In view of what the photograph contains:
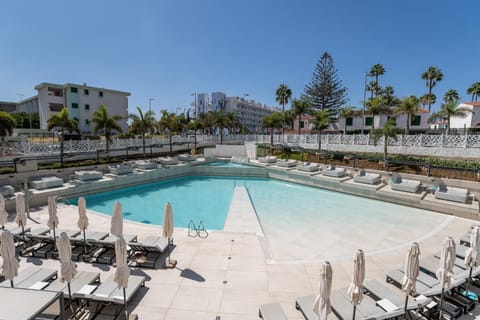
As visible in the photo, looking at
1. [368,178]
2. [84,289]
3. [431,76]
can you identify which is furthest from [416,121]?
[84,289]

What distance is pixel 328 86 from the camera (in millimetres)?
44375

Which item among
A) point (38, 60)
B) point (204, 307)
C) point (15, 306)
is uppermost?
point (38, 60)

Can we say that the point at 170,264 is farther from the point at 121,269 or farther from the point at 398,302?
the point at 398,302

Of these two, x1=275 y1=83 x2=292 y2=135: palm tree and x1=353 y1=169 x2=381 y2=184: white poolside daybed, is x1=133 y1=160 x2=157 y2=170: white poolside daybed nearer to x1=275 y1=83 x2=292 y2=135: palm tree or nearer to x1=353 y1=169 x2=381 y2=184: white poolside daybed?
x1=353 y1=169 x2=381 y2=184: white poolside daybed

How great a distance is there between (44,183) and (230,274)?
13379mm

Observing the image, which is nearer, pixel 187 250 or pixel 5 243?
pixel 5 243

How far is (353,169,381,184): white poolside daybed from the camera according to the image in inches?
618

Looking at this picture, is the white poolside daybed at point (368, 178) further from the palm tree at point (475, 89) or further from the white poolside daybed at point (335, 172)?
the palm tree at point (475, 89)

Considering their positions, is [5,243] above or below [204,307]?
above

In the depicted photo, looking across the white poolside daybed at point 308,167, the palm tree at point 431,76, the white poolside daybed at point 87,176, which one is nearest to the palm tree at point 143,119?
the white poolside daybed at point 87,176

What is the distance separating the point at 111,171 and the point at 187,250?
1413 cm

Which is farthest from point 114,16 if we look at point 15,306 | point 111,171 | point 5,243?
point 15,306

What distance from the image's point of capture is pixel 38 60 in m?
20.8

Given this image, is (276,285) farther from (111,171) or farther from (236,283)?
(111,171)
